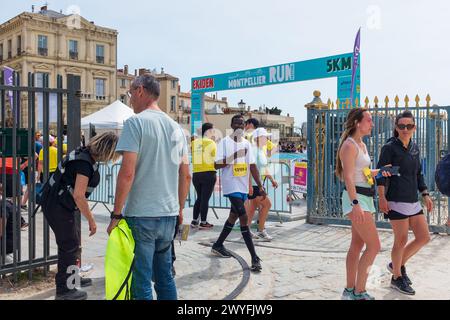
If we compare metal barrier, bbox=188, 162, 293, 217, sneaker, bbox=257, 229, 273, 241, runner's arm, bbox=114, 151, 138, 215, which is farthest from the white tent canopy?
runner's arm, bbox=114, 151, 138, 215

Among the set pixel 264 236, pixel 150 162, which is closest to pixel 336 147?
pixel 264 236

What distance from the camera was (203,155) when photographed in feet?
26.4

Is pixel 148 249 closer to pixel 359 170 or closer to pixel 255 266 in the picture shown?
pixel 359 170

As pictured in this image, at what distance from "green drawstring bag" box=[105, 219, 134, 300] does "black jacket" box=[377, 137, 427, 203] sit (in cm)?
266

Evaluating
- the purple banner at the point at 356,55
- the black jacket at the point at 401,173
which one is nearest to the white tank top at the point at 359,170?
the black jacket at the point at 401,173

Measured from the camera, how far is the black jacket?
4.57 m

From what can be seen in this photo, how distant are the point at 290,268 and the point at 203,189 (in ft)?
9.57

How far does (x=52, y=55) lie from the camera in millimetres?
56156

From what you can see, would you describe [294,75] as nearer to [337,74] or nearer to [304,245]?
[337,74]

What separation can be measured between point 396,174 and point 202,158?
409 cm

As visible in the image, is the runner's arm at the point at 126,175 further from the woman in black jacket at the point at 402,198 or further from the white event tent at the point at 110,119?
the white event tent at the point at 110,119

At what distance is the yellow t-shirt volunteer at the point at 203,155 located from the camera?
8.02 metres

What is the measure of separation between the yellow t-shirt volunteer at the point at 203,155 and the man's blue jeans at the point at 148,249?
15.0 ft

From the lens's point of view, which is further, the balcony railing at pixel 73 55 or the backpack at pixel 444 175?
the balcony railing at pixel 73 55
